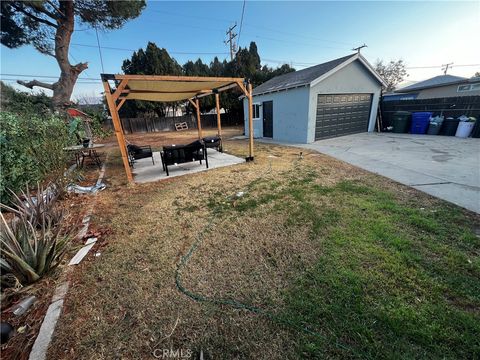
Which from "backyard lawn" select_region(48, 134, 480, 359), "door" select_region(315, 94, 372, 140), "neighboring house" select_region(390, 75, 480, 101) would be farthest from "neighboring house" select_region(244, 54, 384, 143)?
"backyard lawn" select_region(48, 134, 480, 359)

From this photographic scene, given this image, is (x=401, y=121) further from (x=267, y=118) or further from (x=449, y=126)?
(x=267, y=118)

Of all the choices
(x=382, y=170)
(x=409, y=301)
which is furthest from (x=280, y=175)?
(x=409, y=301)

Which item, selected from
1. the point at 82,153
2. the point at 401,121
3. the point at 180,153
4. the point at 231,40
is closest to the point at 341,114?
the point at 401,121

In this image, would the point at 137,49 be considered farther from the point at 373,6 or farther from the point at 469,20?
the point at 469,20

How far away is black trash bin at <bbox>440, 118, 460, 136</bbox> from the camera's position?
9688 mm

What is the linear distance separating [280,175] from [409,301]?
3875 millimetres

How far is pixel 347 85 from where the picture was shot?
10.8 m

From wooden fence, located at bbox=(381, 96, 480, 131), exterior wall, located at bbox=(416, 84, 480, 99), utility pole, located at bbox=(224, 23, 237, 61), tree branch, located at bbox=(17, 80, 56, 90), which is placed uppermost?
utility pole, located at bbox=(224, 23, 237, 61)

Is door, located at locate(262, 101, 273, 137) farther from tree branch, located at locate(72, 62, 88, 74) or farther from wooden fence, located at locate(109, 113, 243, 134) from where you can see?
wooden fence, located at locate(109, 113, 243, 134)

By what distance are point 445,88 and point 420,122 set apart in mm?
7899

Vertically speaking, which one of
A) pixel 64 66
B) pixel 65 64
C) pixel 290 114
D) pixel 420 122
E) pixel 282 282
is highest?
pixel 65 64

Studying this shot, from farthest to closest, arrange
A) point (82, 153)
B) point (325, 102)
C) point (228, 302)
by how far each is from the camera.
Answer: point (325, 102), point (82, 153), point (228, 302)

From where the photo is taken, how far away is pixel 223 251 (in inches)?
101

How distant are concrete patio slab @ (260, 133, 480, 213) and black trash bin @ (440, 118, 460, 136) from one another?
6.94 feet
